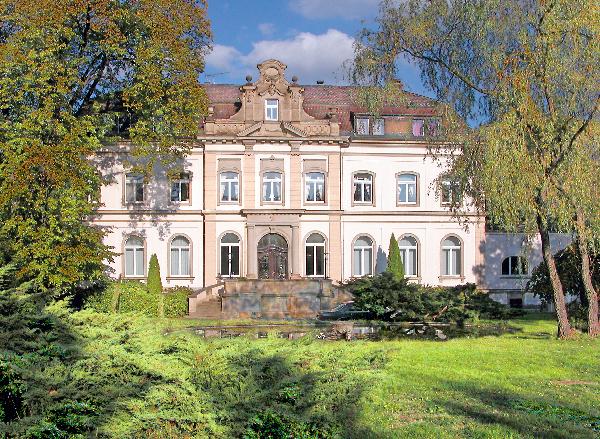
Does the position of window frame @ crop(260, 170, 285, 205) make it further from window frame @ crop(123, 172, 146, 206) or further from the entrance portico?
window frame @ crop(123, 172, 146, 206)

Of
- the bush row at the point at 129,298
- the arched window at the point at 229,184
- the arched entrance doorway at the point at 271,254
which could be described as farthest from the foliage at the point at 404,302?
the arched window at the point at 229,184

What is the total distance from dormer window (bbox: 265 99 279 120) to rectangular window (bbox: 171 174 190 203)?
18.0 ft

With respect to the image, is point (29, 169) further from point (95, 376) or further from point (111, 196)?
point (95, 376)

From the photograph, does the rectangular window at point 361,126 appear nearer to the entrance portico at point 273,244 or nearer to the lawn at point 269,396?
the entrance portico at point 273,244

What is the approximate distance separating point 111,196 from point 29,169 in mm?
13251

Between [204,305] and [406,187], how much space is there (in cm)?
1354

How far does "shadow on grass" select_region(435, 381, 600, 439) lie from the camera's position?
27.3ft

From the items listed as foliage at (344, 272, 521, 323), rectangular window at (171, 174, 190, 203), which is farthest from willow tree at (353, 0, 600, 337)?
rectangular window at (171, 174, 190, 203)

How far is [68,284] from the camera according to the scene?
85.4 feet

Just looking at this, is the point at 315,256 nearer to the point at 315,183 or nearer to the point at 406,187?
the point at 315,183

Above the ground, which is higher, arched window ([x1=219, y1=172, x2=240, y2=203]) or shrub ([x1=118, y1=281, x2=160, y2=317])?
arched window ([x1=219, y1=172, x2=240, y2=203])

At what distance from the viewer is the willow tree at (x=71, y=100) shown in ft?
79.7

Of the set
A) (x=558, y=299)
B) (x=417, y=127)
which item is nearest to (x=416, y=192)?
(x=417, y=127)

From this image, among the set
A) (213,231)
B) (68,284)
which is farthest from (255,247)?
(68,284)
